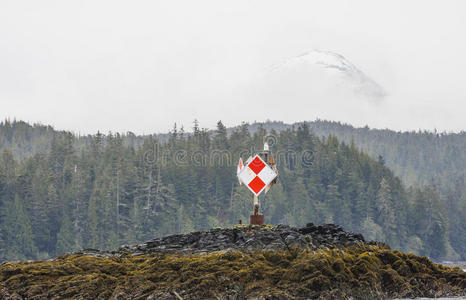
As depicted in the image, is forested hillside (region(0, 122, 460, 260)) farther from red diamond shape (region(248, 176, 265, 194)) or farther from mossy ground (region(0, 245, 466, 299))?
mossy ground (region(0, 245, 466, 299))

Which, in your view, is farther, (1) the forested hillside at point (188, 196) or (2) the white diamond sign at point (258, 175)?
(1) the forested hillside at point (188, 196)

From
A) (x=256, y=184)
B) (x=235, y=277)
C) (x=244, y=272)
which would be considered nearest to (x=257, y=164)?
(x=256, y=184)

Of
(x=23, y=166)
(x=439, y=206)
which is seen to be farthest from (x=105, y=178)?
(x=439, y=206)

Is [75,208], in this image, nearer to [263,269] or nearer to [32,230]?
[32,230]

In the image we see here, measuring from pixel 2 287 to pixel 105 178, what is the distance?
101789 millimetres

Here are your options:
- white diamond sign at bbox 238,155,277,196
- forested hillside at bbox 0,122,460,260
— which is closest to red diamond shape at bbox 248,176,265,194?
white diamond sign at bbox 238,155,277,196

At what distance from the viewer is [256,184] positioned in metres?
23.0

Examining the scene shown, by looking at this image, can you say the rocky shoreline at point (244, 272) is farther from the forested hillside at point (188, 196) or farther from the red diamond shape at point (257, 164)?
the forested hillside at point (188, 196)

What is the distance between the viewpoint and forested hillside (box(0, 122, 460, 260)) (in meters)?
109

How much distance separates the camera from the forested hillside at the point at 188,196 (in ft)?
359

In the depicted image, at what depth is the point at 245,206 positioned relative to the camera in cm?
11906

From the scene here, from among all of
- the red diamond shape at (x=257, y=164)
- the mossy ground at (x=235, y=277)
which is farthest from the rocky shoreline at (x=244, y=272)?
the red diamond shape at (x=257, y=164)

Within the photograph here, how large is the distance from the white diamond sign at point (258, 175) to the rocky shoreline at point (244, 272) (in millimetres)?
1877

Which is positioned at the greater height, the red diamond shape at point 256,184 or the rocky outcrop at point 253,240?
the red diamond shape at point 256,184
